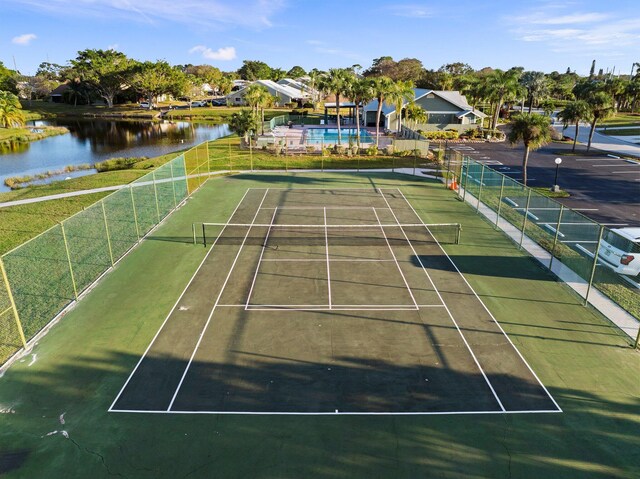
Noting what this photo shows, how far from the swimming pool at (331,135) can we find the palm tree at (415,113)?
5.45m

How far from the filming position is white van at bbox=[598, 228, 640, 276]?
15.8 m

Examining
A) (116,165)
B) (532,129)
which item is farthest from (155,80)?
(532,129)

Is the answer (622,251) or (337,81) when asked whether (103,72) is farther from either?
(622,251)

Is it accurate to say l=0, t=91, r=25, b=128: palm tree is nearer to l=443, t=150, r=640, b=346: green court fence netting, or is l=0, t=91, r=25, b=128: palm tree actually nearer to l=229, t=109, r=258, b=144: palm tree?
l=229, t=109, r=258, b=144: palm tree

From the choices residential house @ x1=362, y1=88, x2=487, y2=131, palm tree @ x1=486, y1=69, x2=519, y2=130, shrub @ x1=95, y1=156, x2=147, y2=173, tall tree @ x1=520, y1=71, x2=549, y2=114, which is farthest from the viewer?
tall tree @ x1=520, y1=71, x2=549, y2=114

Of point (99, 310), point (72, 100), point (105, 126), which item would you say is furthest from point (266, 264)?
point (72, 100)

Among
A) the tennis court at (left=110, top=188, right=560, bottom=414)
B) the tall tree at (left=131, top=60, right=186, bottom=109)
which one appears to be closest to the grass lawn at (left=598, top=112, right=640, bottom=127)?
the tennis court at (left=110, top=188, right=560, bottom=414)

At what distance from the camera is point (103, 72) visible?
99.2m

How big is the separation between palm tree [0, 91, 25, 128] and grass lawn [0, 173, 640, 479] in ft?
212

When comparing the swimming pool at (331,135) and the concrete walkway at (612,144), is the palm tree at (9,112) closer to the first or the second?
the swimming pool at (331,135)

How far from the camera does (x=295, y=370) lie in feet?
37.8

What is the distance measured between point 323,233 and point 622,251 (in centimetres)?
1236

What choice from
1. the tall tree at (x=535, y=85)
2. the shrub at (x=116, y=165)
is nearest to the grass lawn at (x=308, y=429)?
the shrub at (x=116, y=165)

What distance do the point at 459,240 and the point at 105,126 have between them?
78947 mm
